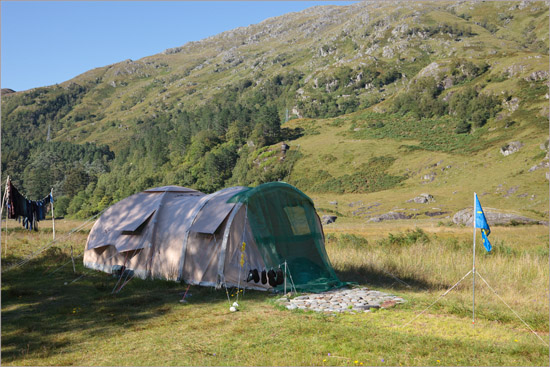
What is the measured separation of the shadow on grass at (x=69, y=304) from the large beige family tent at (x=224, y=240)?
1.75 feet

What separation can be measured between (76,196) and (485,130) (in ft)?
301

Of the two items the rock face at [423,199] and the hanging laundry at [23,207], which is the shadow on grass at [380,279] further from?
the rock face at [423,199]

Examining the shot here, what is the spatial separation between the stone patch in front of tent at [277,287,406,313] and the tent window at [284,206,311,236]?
2380 millimetres

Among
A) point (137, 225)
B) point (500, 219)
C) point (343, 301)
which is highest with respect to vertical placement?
point (137, 225)

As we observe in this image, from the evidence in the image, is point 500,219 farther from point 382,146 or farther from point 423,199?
point 382,146

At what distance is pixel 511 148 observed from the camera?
65.8 m

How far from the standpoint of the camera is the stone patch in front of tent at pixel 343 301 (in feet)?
32.4

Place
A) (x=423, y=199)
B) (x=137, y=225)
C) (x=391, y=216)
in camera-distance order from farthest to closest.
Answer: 1. (x=423, y=199)
2. (x=391, y=216)
3. (x=137, y=225)

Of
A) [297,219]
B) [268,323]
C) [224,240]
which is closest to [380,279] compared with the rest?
[297,219]

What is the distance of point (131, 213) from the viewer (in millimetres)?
15055

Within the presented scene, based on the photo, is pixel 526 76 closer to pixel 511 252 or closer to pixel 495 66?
pixel 495 66

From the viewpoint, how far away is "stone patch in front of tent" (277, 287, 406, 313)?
9.88 m

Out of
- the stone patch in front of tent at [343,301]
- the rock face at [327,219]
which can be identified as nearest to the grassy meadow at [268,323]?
the stone patch in front of tent at [343,301]

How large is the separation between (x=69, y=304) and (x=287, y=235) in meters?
5.82
